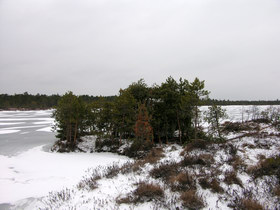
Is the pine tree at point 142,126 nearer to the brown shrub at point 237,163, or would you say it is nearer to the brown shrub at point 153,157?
the brown shrub at point 153,157

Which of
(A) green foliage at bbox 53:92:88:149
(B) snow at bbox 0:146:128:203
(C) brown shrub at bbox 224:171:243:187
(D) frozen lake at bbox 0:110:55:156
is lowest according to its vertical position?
(D) frozen lake at bbox 0:110:55:156

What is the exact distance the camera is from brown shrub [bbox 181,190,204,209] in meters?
4.34

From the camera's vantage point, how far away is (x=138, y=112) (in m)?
16.3

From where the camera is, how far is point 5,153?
1362 cm

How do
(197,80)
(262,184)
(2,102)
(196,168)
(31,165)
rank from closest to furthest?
(262,184), (196,168), (31,165), (197,80), (2,102)

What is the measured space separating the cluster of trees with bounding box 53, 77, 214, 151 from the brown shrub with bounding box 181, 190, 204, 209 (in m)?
9.99

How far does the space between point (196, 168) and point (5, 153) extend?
52.9 feet

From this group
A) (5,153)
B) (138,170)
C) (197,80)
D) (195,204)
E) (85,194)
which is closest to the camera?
(195,204)

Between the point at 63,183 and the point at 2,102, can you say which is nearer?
the point at 63,183

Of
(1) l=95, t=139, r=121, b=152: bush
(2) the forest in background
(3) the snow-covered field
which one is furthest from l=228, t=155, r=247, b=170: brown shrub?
(1) l=95, t=139, r=121, b=152: bush

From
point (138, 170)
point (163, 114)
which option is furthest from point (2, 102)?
point (138, 170)

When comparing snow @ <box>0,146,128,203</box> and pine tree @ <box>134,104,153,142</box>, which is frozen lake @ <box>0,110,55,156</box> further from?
pine tree @ <box>134,104,153,142</box>

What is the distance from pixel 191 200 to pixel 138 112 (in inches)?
477

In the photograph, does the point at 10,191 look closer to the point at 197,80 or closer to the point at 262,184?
the point at 262,184
